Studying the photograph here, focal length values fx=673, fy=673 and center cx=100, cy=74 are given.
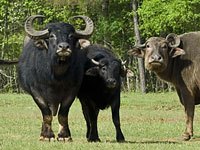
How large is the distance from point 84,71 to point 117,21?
39.9 m

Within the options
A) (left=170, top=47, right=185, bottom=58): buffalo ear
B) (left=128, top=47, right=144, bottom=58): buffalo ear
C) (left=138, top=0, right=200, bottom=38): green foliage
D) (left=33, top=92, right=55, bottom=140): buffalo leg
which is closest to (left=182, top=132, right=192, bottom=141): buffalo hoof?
(left=170, top=47, right=185, bottom=58): buffalo ear

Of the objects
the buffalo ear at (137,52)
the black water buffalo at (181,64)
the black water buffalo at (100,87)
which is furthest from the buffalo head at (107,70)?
the buffalo ear at (137,52)

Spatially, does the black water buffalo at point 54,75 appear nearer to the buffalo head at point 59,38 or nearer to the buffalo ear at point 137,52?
the buffalo head at point 59,38

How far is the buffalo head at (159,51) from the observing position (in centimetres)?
1633

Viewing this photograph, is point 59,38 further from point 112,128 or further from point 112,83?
point 112,128

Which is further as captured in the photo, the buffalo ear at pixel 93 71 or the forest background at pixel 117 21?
the forest background at pixel 117 21

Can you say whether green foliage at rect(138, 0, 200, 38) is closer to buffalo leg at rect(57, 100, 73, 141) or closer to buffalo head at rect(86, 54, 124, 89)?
buffalo head at rect(86, 54, 124, 89)

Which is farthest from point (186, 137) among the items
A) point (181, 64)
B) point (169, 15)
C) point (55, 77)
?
point (169, 15)

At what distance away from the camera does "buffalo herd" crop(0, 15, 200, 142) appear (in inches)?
585

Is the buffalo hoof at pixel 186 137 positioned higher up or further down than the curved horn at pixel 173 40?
further down

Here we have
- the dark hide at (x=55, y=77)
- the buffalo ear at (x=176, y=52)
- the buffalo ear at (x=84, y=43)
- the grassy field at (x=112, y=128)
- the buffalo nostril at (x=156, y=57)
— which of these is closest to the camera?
the grassy field at (x=112, y=128)

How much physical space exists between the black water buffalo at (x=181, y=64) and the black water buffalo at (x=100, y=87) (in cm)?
117

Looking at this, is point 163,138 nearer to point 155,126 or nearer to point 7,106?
point 155,126

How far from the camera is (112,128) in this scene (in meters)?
19.8
